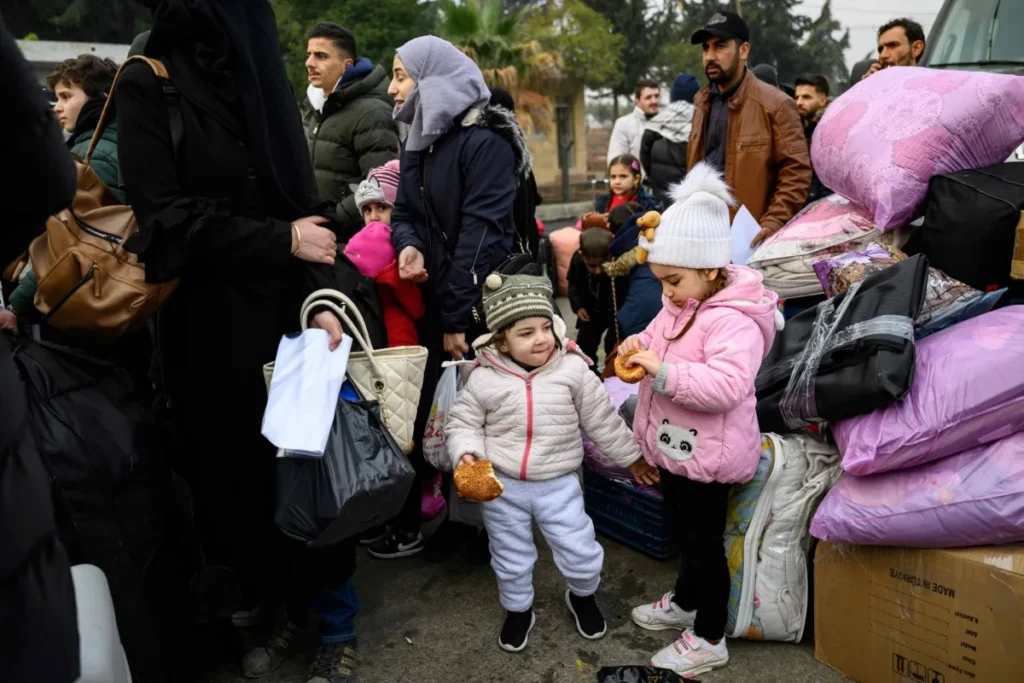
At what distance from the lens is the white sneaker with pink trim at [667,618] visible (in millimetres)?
2891

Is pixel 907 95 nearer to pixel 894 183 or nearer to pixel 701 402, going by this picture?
pixel 894 183

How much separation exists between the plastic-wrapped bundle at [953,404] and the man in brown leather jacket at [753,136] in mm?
1779

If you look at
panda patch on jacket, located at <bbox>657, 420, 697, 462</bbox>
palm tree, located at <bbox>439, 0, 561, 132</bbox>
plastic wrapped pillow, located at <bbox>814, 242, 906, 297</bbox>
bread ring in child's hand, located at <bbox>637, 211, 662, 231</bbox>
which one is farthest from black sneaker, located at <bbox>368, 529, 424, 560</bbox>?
palm tree, located at <bbox>439, 0, 561, 132</bbox>

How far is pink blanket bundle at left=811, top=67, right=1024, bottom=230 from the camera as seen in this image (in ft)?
10.00

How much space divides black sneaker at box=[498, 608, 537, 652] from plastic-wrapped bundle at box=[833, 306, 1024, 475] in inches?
49.1

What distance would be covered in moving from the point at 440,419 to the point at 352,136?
6.23 feet

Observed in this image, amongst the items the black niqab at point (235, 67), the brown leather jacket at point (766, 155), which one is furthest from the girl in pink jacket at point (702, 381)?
the brown leather jacket at point (766, 155)

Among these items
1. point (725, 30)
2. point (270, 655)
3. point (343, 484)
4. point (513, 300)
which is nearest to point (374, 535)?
point (270, 655)

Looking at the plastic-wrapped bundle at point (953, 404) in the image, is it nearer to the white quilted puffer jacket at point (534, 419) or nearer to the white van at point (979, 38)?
the white quilted puffer jacket at point (534, 419)

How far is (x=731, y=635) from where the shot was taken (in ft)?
8.95

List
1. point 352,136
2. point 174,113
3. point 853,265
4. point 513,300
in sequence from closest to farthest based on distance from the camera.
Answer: point 174,113
point 513,300
point 853,265
point 352,136

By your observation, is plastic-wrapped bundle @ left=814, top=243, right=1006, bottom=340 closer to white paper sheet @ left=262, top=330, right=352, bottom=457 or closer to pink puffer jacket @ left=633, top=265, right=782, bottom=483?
pink puffer jacket @ left=633, top=265, right=782, bottom=483

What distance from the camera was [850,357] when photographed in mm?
2498

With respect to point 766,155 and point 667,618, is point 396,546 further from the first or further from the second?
point 766,155
